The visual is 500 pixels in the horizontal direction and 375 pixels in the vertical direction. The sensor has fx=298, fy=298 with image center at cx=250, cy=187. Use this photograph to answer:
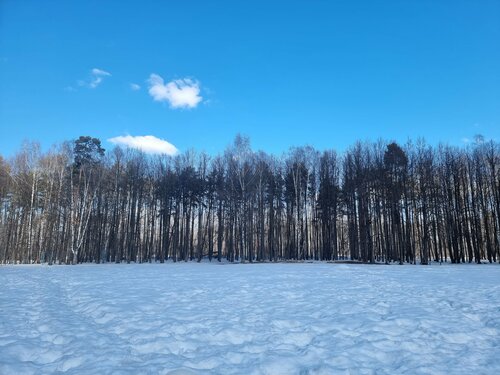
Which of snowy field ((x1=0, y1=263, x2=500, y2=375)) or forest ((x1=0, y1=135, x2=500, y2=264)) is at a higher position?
forest ((x1=0, y1=135, x2=500, y2=264))

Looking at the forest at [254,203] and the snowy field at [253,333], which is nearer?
the snowy field at [253,333]

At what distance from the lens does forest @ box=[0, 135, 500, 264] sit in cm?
3416

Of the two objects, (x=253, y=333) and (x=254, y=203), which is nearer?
(x=253, y=333)

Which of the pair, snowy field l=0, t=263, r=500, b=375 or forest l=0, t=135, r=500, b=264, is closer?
snowy field l=0, t=263, r=500, b=375

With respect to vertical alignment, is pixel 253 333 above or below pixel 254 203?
below

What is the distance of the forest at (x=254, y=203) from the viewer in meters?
34.2

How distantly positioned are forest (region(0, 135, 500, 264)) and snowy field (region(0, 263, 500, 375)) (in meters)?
26.6

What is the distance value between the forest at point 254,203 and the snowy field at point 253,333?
26587 millimetres

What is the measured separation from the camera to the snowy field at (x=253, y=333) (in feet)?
14.8

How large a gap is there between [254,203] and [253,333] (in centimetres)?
3379

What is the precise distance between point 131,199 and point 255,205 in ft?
55.2

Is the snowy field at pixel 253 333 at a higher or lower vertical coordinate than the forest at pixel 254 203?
lower

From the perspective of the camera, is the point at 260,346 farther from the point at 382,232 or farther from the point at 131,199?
the point at 131,199

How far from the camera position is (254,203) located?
130 ft
